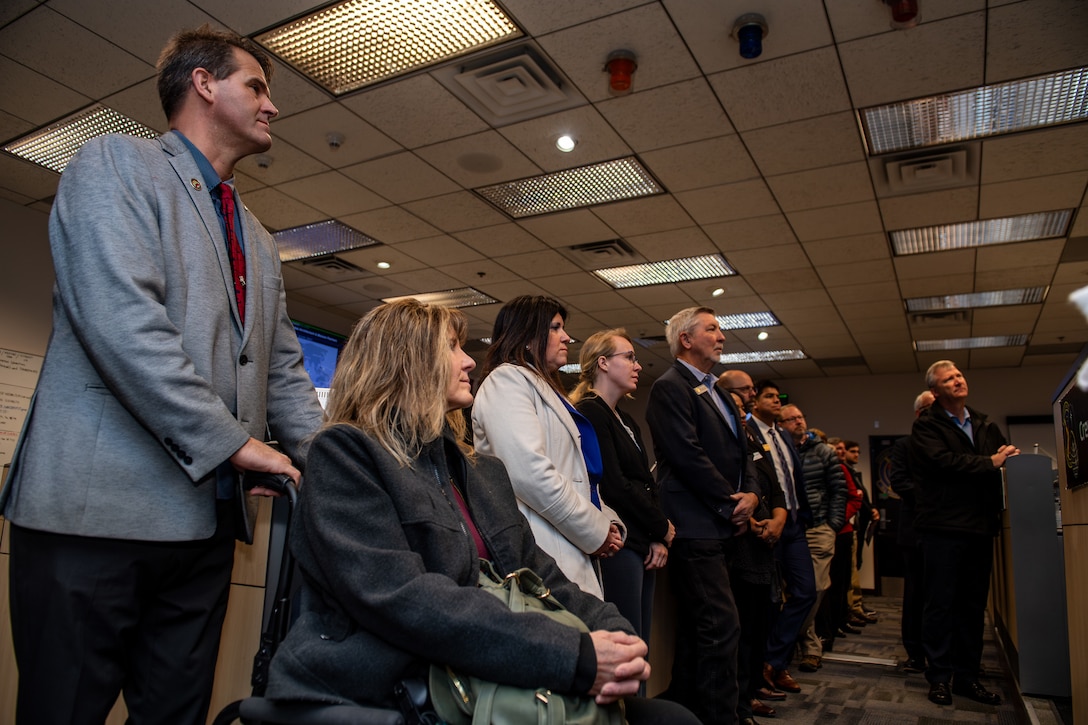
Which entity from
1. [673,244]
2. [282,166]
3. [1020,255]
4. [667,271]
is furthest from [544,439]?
[1020,255]

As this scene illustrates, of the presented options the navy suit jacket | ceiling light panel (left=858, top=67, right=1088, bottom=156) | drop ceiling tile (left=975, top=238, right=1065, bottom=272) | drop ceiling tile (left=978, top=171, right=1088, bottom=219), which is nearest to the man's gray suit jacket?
the navy suit jacket

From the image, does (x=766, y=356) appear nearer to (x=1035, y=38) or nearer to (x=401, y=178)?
(x=401, y=178)

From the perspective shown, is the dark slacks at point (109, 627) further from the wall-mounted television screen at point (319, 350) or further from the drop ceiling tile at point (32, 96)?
the drop ceiling tile at point (32, 96)

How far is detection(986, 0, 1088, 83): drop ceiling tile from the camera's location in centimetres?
319

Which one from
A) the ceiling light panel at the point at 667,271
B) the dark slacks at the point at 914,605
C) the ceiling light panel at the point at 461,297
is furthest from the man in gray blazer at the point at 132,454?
the ceiling light panel at the point at 461,297

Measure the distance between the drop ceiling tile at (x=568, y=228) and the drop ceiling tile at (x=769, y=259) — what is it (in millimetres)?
1214

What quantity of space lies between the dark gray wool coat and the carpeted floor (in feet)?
7.64

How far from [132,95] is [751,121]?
342 centimetres

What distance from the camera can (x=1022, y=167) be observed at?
4625 mm

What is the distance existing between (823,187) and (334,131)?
10.5 ft

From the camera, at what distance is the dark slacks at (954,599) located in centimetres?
325

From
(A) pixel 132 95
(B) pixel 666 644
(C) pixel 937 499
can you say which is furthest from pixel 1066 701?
(A) pixel 132 95

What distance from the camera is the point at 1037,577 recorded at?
319 centimetres

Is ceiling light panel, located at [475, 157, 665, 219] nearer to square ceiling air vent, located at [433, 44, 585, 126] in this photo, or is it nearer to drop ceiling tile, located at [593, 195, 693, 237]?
drop ceiling tile, located at [593, 195, 693, 237]
